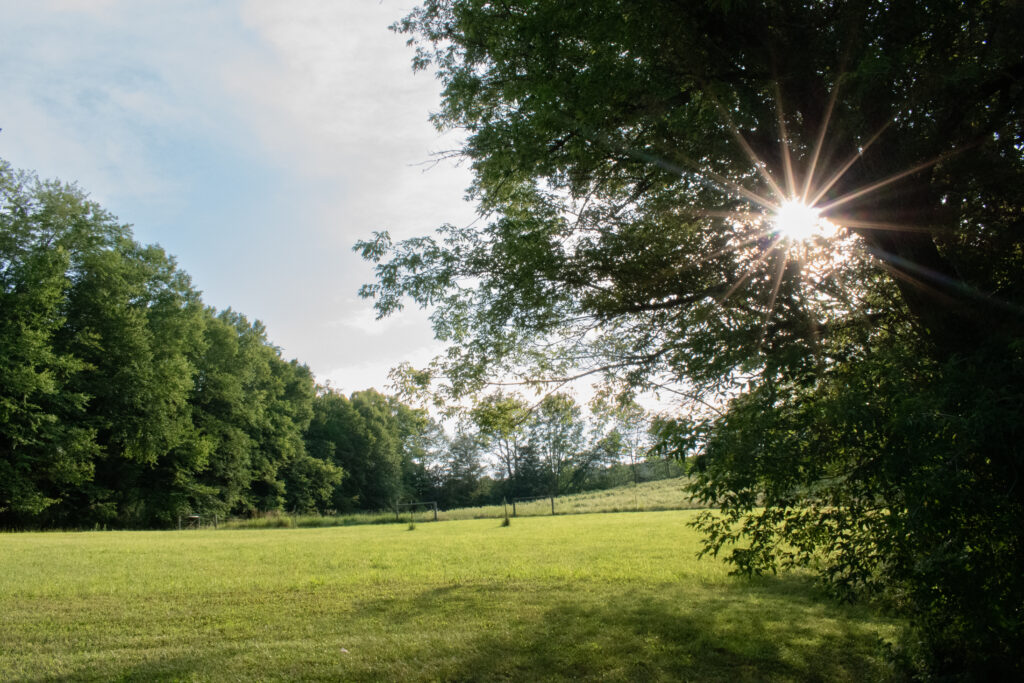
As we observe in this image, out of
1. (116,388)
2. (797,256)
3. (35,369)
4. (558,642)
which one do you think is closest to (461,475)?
(116,388)

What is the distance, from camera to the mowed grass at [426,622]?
211 inches

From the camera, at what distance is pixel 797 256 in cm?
622

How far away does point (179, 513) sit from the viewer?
112ft

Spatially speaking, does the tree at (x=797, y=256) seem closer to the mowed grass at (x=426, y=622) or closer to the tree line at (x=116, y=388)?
the mowed grass at (x=426, y=622)

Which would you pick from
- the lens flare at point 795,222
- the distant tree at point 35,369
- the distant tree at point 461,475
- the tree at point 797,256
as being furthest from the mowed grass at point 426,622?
the distant tree at point 461,475

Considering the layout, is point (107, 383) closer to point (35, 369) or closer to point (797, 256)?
point (35, 369)

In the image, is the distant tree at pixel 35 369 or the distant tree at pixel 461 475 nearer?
the distant tree at pixel 35 369

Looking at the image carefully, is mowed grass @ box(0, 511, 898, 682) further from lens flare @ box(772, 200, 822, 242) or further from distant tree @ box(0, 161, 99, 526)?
distant tree @ box(0, 161, 99, 526)

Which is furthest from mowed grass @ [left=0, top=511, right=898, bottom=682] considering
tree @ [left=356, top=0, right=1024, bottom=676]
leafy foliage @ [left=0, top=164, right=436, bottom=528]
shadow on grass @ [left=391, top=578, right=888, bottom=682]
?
leafy foliage @ [left=0, top=164, right=436, bottom=528]

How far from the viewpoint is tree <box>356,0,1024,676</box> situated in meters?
4.12

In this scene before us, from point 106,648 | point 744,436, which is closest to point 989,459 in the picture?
point 744,436

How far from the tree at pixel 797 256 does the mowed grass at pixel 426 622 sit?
1.34 m

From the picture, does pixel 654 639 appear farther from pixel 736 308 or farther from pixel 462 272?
pixel 462 272

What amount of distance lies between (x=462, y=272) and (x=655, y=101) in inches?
122
